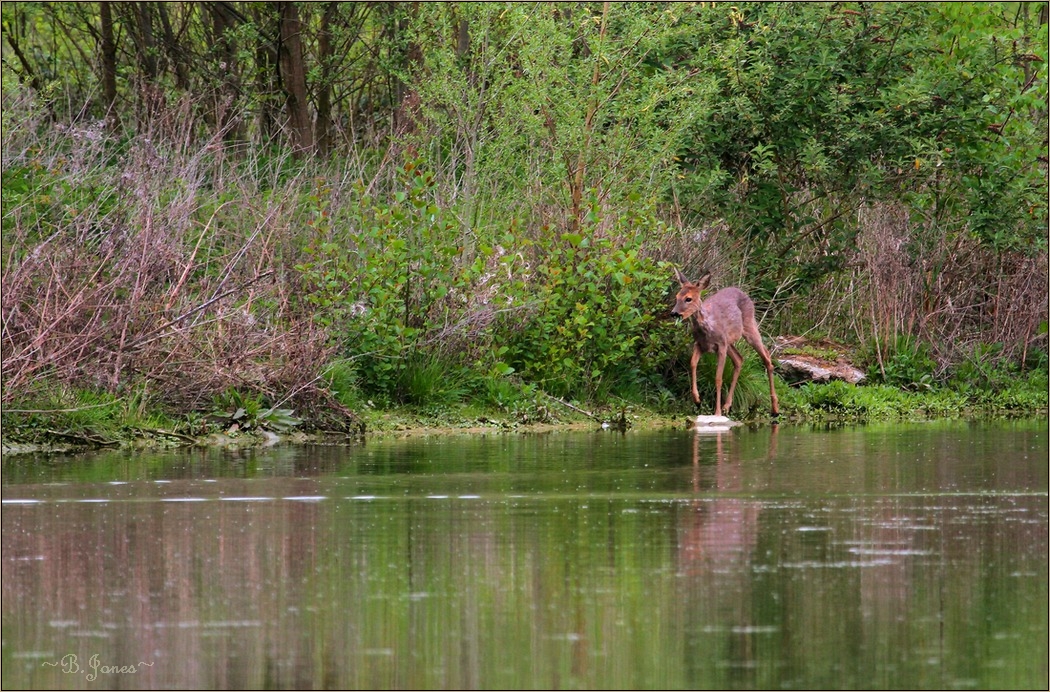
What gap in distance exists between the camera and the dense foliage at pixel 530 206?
56.3 ft

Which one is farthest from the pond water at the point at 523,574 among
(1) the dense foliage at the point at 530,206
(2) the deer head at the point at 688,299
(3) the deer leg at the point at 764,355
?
(3) the deer leg at the point at 764,355

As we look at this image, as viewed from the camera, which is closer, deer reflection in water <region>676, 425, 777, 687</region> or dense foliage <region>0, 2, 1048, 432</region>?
deer reflection in water <region>676, 425, 777, 687</region>

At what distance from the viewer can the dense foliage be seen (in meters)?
17.2

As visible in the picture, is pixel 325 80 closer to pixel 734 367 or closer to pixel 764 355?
pixel 734 367

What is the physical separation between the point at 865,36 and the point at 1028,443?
957cm

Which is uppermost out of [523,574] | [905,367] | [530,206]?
[530,206]

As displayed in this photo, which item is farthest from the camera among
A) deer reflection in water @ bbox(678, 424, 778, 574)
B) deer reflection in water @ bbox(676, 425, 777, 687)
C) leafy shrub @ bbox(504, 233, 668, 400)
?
leafy shrub @ bbox(504, 233, 668, 400)

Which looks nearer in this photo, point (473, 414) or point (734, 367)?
point (473, 414)

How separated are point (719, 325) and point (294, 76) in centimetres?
1057

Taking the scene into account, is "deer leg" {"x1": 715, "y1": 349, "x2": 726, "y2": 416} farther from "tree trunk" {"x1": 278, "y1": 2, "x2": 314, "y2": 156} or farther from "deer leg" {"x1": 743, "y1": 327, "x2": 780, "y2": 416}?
"tree trunk" {"x1": 278, "y1": 2, "x2": 314, "y2": 156}

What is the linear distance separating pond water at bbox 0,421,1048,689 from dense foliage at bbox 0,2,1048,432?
2.67m

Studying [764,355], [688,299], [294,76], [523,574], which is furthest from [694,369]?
[523,574]

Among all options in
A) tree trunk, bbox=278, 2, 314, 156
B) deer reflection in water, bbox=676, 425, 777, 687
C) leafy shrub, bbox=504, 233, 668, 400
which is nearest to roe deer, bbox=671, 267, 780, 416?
leafy shrub, bbox=504, 233, 668, 400

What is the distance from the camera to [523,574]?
9.05 m
